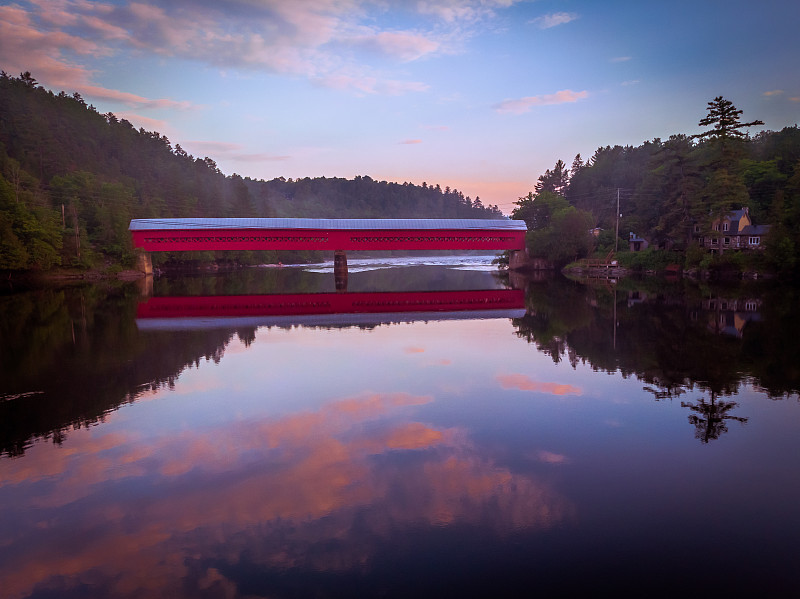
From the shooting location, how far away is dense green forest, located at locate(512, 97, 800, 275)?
44.9 meters

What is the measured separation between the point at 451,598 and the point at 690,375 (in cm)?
1112

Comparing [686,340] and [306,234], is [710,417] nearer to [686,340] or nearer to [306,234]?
[686,340]

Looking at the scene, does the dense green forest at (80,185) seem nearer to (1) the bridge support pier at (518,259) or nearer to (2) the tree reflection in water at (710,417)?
(1) the bridge support pier at (518,259)

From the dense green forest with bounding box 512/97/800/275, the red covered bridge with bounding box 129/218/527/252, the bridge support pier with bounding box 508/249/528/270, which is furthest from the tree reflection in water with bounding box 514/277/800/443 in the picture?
the bridge support pier with bounding box 508/249/528/270

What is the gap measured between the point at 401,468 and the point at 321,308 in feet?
71.5

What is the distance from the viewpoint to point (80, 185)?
6362cm

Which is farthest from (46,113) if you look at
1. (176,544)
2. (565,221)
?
(176,544)

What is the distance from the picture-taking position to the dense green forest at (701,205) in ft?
147

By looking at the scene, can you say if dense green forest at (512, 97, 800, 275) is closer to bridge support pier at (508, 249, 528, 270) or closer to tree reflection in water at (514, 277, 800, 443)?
bridge support pier at (508, 249, 528, 270)

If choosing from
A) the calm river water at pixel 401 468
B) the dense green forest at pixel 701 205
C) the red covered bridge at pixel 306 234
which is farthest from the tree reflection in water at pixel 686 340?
the red covered bridge at pixel 306 234

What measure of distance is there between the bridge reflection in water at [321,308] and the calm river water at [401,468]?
19.0ft

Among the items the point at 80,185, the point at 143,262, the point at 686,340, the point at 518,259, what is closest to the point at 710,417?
the point at 686,340

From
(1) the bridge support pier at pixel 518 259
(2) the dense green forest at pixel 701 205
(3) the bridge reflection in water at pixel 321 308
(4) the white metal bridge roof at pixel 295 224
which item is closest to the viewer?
(3) the bridge reflection in water at pixel 321 308

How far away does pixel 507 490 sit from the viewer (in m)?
7.41
